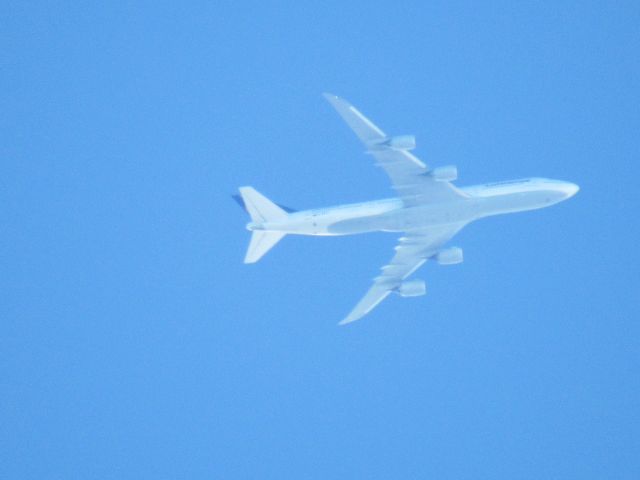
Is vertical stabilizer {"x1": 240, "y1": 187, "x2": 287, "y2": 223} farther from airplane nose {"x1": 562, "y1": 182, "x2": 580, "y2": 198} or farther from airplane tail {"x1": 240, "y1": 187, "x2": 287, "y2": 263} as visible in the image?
airplane nose {"x1": 562, "y1": 182, "x2": 580, "y2": 198}

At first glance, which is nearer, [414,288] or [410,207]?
[410,207]

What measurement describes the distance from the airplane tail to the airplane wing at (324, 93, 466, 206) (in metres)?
5.85

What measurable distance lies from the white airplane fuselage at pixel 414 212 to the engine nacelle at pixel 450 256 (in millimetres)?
1829

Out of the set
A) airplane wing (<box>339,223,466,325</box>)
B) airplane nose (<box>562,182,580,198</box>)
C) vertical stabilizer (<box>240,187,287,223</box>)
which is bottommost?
airplane wing (<box>339,223,466,325</box>)

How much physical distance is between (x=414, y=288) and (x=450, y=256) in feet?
9.21

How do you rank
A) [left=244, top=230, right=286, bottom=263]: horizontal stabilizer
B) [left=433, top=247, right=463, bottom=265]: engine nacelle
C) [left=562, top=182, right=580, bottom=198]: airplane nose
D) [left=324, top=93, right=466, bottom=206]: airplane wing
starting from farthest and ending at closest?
[left=433, top=247, right=463, bottom=265]: engine nacelle
[left=562, top=182, right=580, bottom=198]: airplane nose
[left=244, top=230, right=286, bottom=263]: horizontal stabilizer
[left=324, top=93, right=466, bottom=206]: airplane wing

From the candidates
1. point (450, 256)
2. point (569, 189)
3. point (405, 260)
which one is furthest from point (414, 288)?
point (569, 189)

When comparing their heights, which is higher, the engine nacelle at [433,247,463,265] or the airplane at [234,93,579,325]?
the airplane at [234,93,579,325]

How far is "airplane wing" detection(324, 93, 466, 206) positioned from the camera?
44531mm

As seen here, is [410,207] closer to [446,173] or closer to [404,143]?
[446,173]

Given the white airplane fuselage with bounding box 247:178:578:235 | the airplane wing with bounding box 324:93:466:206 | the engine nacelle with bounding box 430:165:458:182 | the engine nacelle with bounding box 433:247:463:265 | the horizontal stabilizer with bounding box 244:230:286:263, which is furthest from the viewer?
the engine nacelle with bounding box 433:247:463:265

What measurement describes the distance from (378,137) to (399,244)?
8.71m

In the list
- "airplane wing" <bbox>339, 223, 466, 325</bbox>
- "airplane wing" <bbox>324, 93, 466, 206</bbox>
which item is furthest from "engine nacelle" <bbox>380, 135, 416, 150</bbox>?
"airplane wing" <bbox>339, 223, 466, 325</bbox>

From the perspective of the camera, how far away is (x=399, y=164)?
1870 inches
